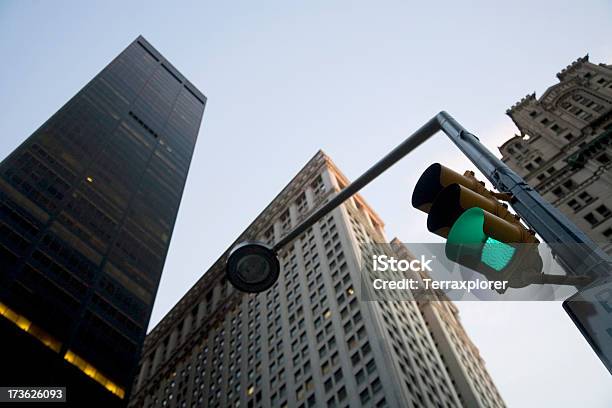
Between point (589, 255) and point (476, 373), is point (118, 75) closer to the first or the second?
point (476, 373)

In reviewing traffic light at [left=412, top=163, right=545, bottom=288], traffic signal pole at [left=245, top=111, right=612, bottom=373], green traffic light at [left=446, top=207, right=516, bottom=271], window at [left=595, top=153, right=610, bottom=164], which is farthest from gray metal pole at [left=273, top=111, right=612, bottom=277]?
window at [left=595, top=153, right=610, bottom=164]

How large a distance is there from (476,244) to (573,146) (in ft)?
186

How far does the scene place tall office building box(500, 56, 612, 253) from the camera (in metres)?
43.1

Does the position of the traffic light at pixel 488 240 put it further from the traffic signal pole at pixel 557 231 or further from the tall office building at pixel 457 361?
the tall office building at pixel 457 361

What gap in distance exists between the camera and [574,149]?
51094 mm

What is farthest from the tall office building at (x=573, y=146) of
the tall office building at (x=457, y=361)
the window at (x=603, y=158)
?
the tall office building at (x=457, y=361)

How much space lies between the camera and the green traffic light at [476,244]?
2842 millimetres

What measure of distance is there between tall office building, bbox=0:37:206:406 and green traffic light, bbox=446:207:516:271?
160ft

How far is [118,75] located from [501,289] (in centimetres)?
11639

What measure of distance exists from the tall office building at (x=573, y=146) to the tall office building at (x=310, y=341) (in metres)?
21.3

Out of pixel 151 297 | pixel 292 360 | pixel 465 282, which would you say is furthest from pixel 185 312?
pixel 465 282

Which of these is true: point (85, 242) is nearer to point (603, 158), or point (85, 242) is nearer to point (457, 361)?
point (457, 361)

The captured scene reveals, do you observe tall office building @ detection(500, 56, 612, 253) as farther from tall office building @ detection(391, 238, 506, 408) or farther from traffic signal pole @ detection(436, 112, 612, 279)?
traffic signal pole @ detection(436, 112, 612, 279)

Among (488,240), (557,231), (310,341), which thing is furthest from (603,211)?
(488,240)
